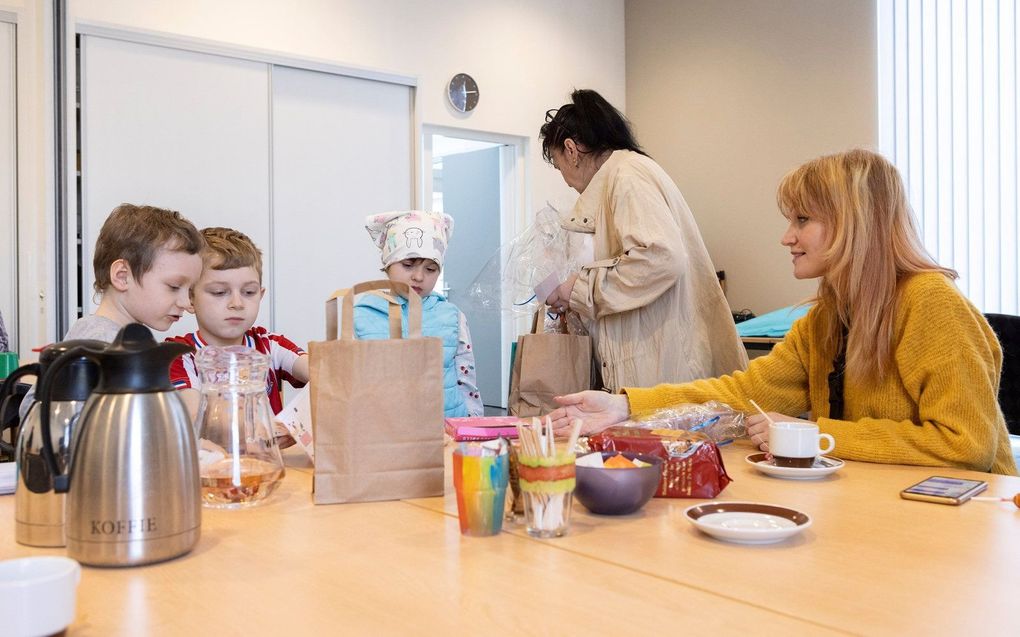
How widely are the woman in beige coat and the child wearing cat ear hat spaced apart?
0.30 m

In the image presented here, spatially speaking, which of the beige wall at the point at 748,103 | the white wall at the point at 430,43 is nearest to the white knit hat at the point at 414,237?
the white wall at the point at 430,43

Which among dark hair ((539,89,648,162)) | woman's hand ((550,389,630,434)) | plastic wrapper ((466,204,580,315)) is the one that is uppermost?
dark hair ((539,89,648,162))

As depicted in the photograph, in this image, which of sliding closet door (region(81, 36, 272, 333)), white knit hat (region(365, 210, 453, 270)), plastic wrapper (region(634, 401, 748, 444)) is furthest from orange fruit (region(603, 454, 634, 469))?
sliding closet door (region(81, 36, 272, 333))

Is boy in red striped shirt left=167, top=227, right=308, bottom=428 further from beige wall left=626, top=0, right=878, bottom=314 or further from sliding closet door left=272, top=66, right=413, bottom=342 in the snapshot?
beige wall left=626, top=0, right=878, bottom=314

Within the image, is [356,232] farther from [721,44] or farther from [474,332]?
[721,44]

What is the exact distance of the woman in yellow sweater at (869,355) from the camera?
1.54m

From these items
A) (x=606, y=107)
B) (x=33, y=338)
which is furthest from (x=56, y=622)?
(x=33, y=338)

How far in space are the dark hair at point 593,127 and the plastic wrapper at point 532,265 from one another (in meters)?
0.22

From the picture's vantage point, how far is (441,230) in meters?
2.66

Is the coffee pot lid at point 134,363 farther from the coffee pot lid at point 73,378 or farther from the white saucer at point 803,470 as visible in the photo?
the white saucer at point 803,470

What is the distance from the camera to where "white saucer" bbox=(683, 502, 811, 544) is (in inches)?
40.8

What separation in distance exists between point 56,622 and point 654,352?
193 centimetres

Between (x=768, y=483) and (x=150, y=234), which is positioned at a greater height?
(x=150, y=234)

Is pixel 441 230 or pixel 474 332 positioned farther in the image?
pixel 474 332
